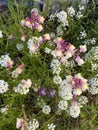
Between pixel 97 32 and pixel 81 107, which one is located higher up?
pixel 97 32

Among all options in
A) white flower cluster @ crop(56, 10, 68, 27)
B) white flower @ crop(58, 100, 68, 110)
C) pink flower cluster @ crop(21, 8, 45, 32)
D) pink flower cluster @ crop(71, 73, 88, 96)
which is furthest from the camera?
white flower cluster @ crop(56, 10, 68, 27)

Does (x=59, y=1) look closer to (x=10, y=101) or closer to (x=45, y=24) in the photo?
(x=45, y=24)

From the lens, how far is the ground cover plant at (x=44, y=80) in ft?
6.96

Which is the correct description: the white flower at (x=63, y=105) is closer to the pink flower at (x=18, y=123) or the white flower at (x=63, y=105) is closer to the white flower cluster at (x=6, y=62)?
the pink flower at (x=18, y=123)

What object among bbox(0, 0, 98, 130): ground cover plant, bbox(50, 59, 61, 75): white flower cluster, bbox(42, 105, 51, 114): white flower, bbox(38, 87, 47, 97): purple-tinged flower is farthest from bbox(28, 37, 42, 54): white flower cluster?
bbox(42, 105, 51, 114): white flower

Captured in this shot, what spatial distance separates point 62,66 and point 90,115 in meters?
0.35

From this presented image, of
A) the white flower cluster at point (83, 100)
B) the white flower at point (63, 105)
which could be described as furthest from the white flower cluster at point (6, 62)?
the white flower cluster at point (83, 100)

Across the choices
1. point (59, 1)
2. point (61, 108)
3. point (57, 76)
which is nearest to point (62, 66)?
point (57, 76)

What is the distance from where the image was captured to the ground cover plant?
212 cm

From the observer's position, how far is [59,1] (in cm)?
277

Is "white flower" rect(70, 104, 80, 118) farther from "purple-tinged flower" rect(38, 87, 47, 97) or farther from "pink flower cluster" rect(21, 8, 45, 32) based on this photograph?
"pink flower cluster" rect(21, 8, 45, 32)

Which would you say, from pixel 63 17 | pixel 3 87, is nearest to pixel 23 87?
pixel 3 87

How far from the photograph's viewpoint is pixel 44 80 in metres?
2.33

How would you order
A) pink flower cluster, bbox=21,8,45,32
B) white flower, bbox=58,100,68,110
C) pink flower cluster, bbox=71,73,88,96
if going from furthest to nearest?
1. pink flower cluster, bbox=21,8,45,32
2. white flower, bbox=58,100,68,110
3. pink flower cluster, bbox=71,73,88,96
